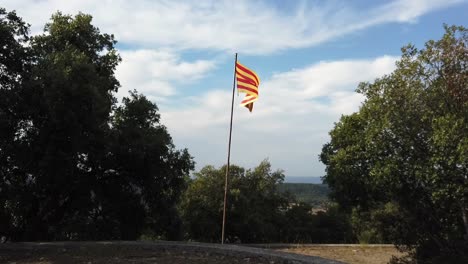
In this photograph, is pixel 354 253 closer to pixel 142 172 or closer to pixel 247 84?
pixel 247 84

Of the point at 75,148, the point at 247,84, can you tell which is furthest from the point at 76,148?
the point at 247,84

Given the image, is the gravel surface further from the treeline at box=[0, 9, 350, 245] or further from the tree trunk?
the tree trunk

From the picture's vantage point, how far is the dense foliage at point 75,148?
10234 mm

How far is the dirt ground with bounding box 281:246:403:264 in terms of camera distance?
11375 millimetres

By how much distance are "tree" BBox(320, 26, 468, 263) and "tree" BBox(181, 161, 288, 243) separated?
9.11 metres

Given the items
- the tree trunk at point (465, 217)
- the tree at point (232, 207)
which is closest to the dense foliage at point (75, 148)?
the tree at point (232, 207)

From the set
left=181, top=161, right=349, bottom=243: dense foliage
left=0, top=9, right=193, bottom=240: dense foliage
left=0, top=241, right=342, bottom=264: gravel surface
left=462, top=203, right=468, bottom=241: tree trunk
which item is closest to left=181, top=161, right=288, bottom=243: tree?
left=181, top=161, right=349, bottom=243: dense foliage

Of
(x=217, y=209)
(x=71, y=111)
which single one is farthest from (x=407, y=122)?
(x=217, y=209)

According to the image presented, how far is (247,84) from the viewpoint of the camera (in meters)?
11.6

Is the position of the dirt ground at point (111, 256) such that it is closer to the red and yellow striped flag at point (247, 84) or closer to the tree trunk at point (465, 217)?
the tree trunk at point (465, 217)

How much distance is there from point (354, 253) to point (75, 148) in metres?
7.67

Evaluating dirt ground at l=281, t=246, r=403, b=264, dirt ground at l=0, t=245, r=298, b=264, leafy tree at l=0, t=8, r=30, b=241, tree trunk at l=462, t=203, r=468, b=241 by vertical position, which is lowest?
dirt ground at l=281, t=246, r=403, b=264

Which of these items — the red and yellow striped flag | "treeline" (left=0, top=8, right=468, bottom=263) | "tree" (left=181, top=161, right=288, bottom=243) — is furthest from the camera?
"tree" (left=181, top=161, right=288, bottom=243)

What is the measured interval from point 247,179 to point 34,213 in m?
10.2
